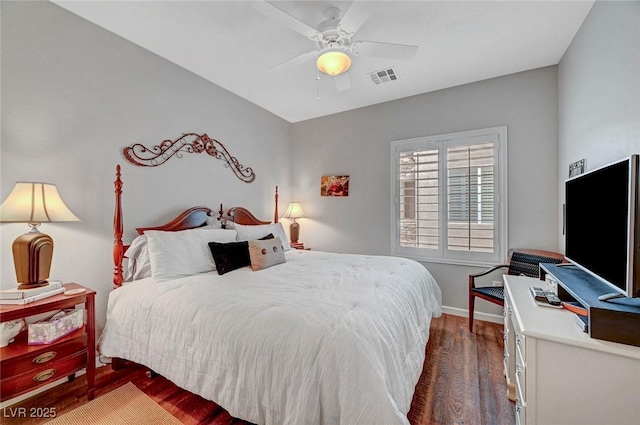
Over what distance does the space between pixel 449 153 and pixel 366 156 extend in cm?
112

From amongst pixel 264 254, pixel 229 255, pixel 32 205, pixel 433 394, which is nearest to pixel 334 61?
pixel 264 254

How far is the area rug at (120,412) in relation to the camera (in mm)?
1637

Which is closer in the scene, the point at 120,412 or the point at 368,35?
the point at 120,412

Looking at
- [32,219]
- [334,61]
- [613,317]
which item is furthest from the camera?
[334,61]

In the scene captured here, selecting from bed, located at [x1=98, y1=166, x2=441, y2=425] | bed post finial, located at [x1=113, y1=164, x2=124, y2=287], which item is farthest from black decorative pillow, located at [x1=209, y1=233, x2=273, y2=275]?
bed post finial, located at [x1=113, y1=164, x2=124, y2=287]

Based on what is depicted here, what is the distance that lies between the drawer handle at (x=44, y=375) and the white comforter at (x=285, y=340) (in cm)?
37

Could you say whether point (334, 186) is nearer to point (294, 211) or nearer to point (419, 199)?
point (294, 211)

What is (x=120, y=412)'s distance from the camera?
1.71 m

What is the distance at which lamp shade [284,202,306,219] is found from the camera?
4.32m

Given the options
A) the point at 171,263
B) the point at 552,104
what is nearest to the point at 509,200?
the point at 552,104

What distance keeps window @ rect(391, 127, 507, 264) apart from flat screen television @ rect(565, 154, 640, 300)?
53.2 inches

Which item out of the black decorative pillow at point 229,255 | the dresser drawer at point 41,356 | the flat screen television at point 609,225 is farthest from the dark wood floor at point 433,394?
the flat screen television at point 609,225

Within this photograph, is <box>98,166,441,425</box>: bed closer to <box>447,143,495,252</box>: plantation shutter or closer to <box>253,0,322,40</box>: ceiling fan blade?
<box>447,143,495,252</box>: plantation shutter

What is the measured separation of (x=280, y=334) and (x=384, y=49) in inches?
82.6
